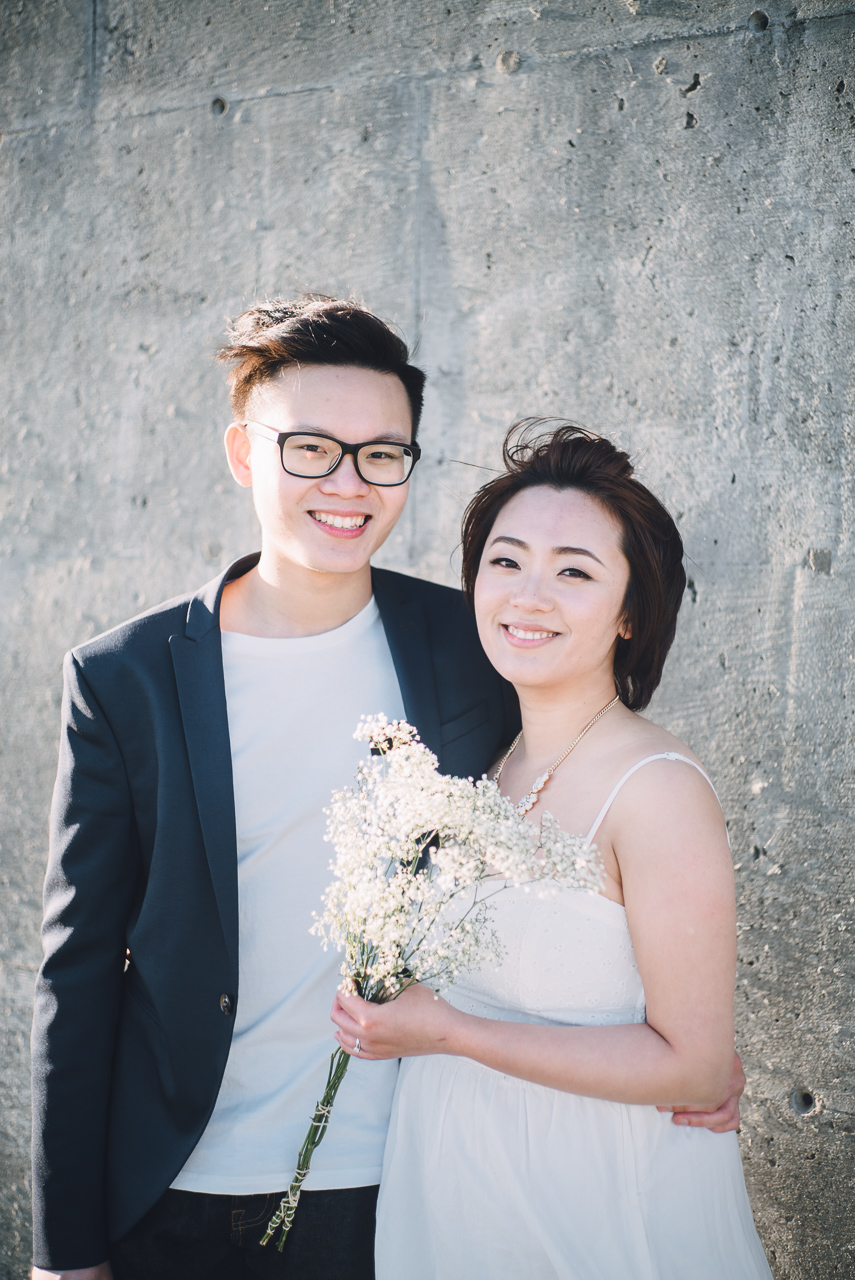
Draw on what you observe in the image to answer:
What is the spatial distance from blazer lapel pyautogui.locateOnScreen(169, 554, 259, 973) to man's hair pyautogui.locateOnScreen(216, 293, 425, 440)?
2.12 feet

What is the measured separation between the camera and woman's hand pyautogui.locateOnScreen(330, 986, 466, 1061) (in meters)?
1.50

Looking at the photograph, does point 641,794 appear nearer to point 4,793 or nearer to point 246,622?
point 246,622

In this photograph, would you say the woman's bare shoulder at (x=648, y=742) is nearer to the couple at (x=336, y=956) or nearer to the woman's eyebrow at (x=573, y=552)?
the couple at (x=336, y=956)

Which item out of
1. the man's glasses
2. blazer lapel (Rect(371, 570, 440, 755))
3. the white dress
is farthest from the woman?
the man's glasses

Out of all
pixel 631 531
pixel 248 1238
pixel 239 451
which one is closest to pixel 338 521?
pixel 239 451

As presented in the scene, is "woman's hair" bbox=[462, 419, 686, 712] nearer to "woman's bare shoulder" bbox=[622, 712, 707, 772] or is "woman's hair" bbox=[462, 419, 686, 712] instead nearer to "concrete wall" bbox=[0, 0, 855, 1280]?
"woman's bare shoulder" bbox=[622, 712, 707, 772]

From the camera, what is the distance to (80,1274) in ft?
6.35

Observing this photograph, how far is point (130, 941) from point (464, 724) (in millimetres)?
964

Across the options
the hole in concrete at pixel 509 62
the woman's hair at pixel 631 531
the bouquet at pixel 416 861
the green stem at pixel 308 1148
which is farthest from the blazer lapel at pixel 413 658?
the hole in concrete at pixel 509 62

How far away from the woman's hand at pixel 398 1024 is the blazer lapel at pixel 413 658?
645 millimetres

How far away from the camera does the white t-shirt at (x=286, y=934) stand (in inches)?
77.2

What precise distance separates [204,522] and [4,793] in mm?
1472

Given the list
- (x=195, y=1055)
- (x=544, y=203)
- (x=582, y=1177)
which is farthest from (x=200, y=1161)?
(x=544, y=203)

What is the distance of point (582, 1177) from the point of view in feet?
5.57
